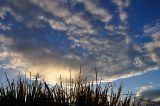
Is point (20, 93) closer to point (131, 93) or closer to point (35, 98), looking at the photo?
point (35, 98)

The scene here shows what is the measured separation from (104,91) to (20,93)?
7.10ft

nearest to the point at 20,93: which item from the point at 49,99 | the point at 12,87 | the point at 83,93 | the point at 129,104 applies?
the point at 12,87

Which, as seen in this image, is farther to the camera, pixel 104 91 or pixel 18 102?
pixel 104 91

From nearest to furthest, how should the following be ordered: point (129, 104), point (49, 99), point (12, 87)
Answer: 1. point (49, 99)
2. point (12, 87)
3. point (129, 104)

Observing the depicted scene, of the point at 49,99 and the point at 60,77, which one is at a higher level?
the point at 60,77

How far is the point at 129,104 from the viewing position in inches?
370

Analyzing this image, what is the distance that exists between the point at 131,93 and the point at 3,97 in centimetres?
358

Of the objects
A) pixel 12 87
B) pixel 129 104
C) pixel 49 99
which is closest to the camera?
pixel 49 99

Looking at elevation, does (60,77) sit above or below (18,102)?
above

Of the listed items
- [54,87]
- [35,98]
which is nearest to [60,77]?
[54,87]

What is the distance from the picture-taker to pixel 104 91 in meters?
8.78

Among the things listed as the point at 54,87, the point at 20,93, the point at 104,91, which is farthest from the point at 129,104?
the point at 20,93

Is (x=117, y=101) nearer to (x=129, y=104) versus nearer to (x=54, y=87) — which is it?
(x=129, y=104)

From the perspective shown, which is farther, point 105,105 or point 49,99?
point 105,105
